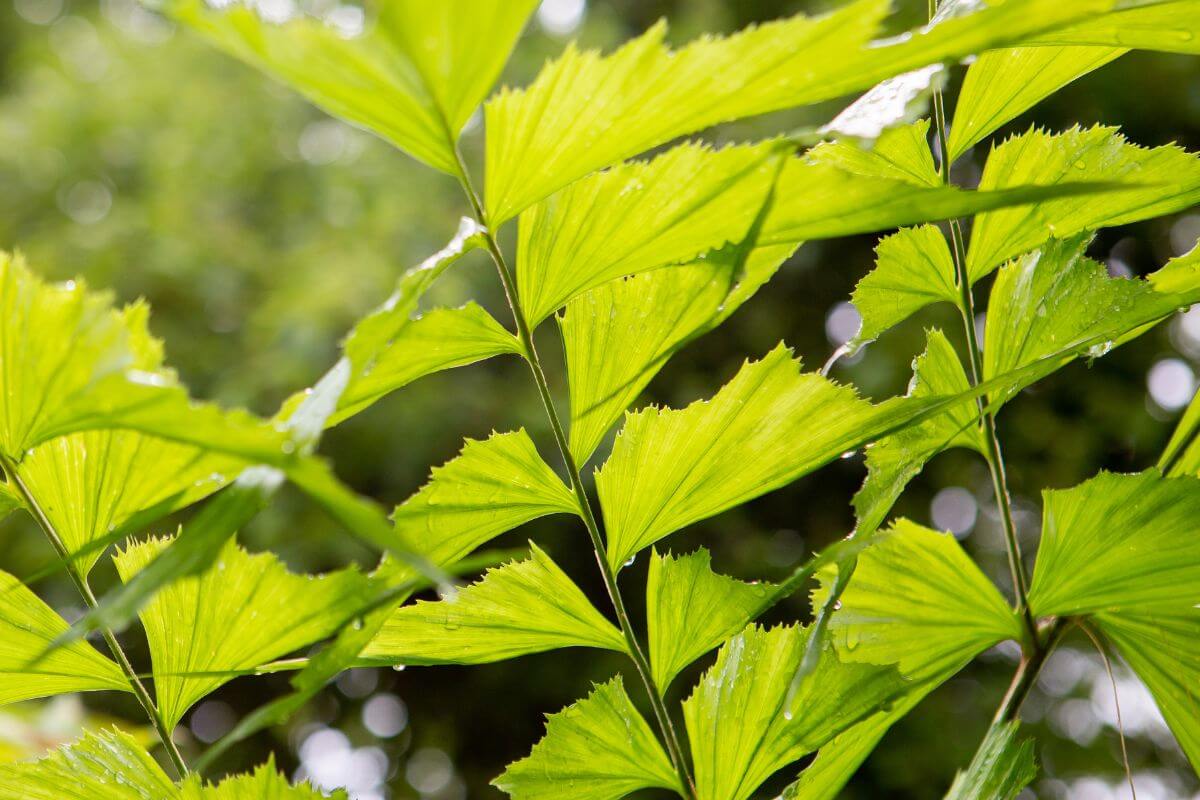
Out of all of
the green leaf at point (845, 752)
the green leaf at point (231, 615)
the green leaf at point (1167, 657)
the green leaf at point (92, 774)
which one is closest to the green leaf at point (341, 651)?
the green leaf at point (231, 615)

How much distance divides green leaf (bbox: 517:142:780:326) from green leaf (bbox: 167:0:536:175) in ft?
0.22

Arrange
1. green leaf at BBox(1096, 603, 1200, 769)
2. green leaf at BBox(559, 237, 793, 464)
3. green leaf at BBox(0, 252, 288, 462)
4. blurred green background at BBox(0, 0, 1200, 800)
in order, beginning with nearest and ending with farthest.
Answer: green leaf at BBox(0, 252, 288, 462) < green leaf at BBox(559, 237, 793, 464) < green leaf at BBox(1096, 603, 1200, 769) < blurred green background at BBox(0, 0, 1200, 800)

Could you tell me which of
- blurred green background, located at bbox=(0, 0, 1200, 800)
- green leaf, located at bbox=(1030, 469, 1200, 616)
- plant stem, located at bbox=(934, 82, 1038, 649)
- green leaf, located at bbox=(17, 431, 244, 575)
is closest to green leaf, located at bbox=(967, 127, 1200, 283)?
plant stem, located at bbox=(934, 82, 1038, 649)

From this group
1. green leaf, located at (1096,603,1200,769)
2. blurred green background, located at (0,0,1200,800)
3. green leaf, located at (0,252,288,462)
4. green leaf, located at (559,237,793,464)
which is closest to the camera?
green leaf, located at (0,252,288,462)

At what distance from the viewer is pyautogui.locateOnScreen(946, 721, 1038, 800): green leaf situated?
1.23 ft

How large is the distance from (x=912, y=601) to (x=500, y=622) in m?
0.20

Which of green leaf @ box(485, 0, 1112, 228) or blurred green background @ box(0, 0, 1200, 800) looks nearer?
green leaf @ box(485, 0, 1112, 228)

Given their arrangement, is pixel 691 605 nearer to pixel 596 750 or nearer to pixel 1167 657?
pixel 596 750

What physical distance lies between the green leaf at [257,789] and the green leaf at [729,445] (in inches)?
6.5

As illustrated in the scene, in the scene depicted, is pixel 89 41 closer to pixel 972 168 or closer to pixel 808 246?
pixel 808 246

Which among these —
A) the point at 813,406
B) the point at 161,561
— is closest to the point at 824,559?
the point at 813,406

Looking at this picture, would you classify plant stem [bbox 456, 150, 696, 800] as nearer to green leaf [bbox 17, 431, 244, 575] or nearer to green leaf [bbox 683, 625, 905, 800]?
green leaf [bbox 683, 625, 905, 800]

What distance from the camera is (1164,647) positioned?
0.43 meters

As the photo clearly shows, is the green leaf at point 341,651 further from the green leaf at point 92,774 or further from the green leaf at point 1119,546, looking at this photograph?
the green leaf at point 1119,546
